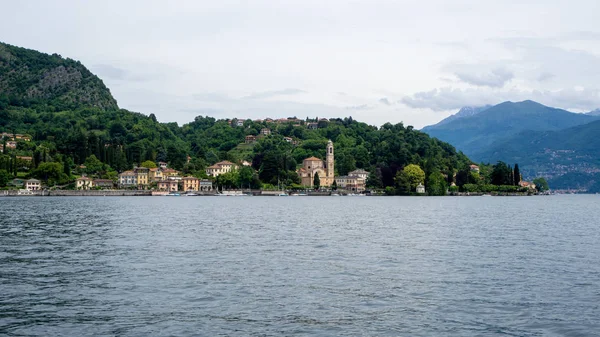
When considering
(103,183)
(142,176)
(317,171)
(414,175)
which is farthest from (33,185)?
(414,175)

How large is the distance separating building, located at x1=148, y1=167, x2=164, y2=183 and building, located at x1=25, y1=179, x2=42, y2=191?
31790 mm

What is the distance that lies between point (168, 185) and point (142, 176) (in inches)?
284

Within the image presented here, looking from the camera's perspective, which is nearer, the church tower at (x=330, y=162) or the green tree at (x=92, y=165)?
the green tree at (x=92, y=165)

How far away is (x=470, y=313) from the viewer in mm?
17203

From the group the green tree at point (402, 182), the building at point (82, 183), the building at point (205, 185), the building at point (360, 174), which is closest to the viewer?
the building at point (82, 183)

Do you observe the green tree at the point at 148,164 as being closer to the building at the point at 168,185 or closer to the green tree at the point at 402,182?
the building at the point at 168,185

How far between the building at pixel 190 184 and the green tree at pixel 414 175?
55460mm

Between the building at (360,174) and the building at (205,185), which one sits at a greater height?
the building at (360,174)

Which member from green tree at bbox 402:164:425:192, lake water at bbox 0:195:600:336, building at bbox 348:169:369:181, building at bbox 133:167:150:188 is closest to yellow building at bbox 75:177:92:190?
building at bbox 133:167:150:188

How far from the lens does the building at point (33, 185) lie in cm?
13375

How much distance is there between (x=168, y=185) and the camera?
158 meters

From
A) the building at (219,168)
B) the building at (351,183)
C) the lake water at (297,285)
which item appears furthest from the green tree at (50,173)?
the lake water at (297,285)

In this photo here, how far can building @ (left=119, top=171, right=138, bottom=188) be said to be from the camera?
154250 millimetres

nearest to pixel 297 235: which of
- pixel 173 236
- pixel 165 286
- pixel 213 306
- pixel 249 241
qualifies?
pixel 249 241
